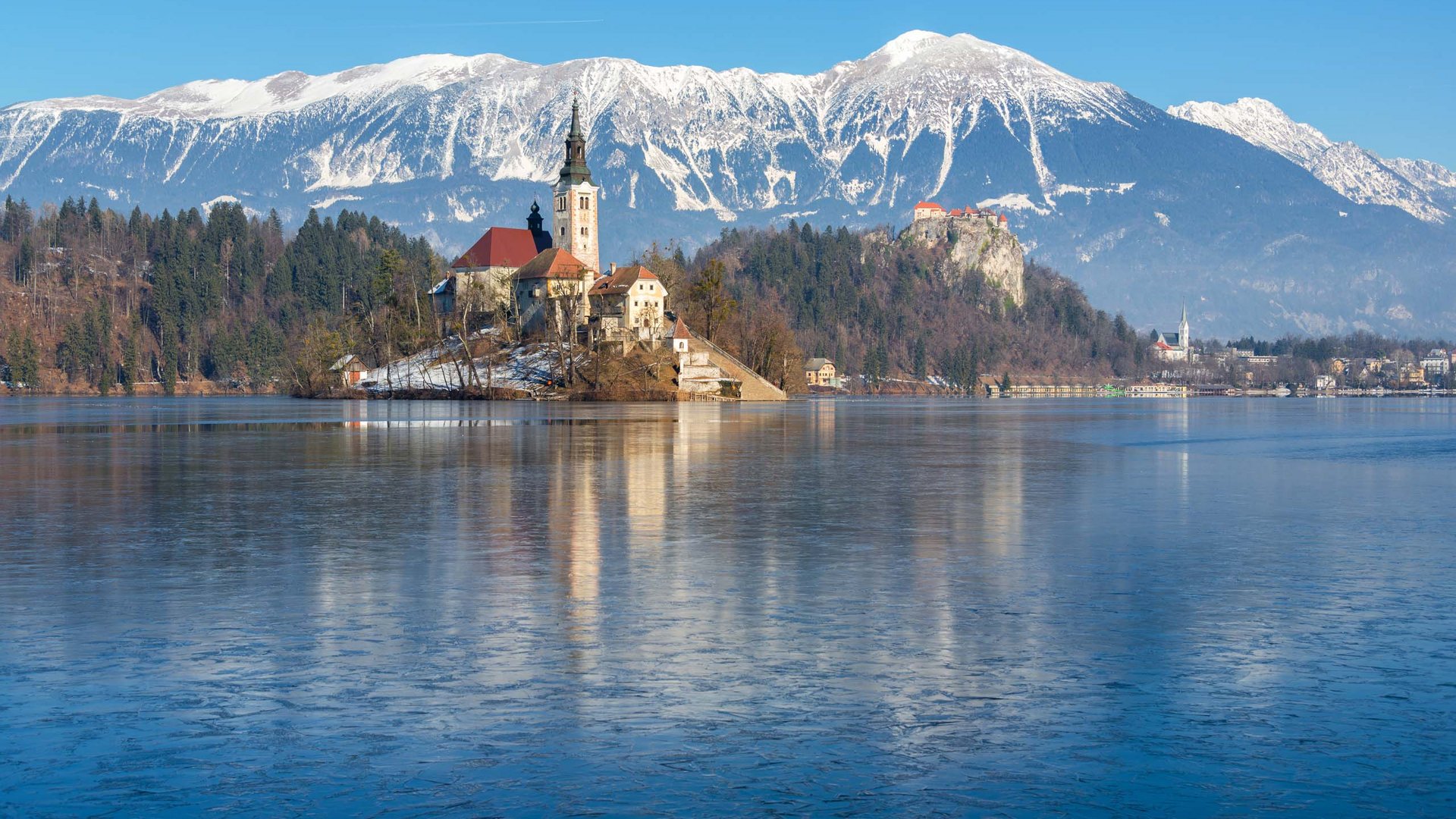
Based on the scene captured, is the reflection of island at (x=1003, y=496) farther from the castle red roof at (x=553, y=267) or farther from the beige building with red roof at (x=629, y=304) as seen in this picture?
the castle red roof at (x=553, y=267)

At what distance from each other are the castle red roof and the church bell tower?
180 inches

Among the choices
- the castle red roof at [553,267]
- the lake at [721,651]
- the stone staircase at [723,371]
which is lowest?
the lake at [721,651]

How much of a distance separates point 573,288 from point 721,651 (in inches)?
6214

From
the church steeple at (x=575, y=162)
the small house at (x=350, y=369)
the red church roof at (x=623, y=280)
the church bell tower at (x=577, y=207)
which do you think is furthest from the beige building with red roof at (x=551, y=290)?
the small house at (x=350, y=369)

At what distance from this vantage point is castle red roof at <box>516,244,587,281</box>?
599 ft

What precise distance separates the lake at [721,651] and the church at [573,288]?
414 ft

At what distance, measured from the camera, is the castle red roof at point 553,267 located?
182m

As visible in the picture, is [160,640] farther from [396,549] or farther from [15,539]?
[15,539]

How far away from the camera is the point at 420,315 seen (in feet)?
618

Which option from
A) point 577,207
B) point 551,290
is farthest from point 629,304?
point 577,207

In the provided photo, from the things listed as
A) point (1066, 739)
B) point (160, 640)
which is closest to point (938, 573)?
point (1066, 739)

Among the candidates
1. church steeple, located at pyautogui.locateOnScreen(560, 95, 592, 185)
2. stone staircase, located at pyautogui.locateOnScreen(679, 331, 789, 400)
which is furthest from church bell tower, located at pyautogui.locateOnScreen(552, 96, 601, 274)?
stone staircase, located at pyautogui.locateOnScreen(679, 331, 789, 400)

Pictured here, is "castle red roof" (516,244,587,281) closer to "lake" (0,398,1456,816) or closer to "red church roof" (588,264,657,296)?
"red church roof" (588,264,657,296)

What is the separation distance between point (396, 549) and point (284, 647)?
941cm
